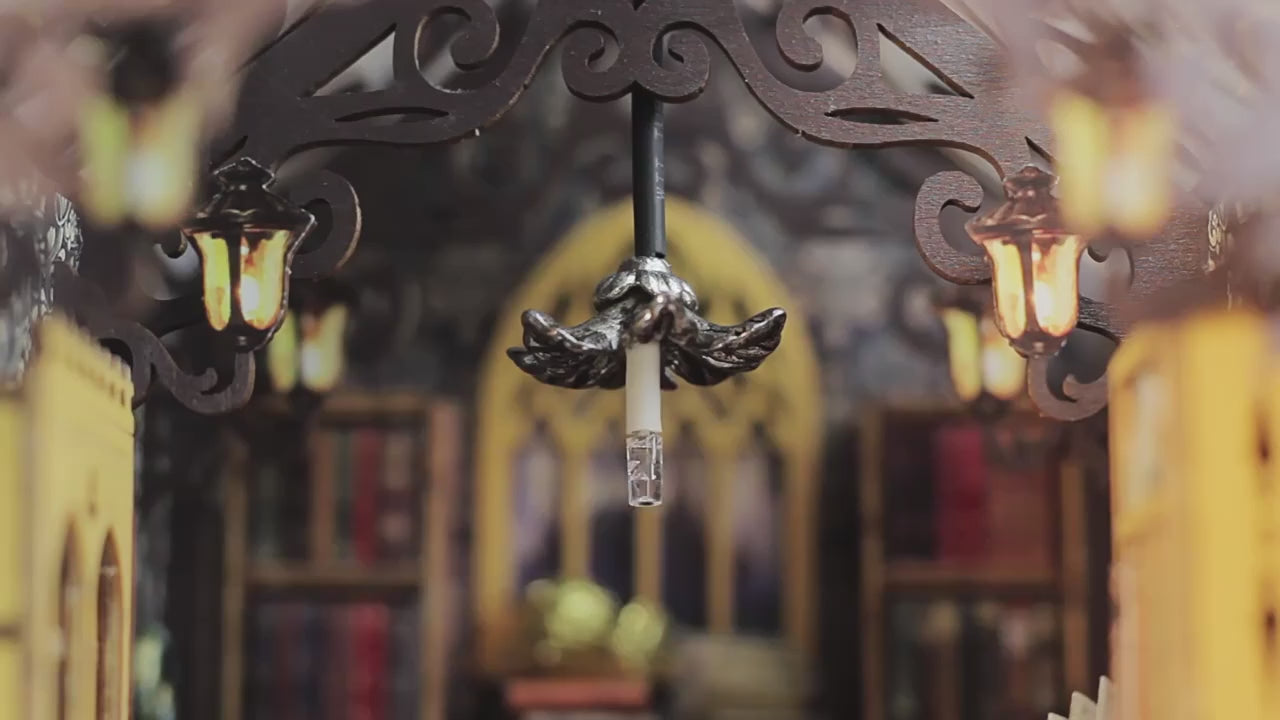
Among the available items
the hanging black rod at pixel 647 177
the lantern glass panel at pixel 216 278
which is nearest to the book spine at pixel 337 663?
the lantern glass panel at pixel 216 278

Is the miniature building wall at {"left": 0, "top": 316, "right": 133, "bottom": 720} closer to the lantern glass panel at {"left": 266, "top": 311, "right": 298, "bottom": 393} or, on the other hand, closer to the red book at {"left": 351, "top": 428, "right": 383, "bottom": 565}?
the lantern glass panel at {"left": 266, "top": 311, "right": 298, "bottom": 393}

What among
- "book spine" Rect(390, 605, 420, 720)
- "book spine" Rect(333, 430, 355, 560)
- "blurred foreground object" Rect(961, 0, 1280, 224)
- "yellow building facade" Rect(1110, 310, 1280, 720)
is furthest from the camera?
"book spine" Rect(333, 430, 355, 560)

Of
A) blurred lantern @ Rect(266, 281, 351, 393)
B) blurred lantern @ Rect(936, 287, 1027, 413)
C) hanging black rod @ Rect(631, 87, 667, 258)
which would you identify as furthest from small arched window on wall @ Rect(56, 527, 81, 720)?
blurred lantern @ Rect(936, 287, 1027, 413)

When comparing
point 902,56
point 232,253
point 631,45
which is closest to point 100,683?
point 232,253

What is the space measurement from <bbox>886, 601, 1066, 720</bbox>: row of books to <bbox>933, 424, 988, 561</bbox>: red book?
0.44 feet

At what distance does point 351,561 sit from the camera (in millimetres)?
4227

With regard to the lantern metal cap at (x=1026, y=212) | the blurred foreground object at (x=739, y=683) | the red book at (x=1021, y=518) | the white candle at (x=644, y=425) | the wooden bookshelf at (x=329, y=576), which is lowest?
the blurred foreground object at (x=739, y=683)

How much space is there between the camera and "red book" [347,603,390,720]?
4141 mm

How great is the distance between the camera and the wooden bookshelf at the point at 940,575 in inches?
163

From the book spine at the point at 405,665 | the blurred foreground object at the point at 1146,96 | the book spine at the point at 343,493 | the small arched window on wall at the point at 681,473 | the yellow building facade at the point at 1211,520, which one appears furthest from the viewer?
the small arched window on wall at the point at 681,473

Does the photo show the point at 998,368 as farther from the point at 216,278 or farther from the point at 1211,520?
the point at 216,278

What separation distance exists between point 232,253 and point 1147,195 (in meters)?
0.91

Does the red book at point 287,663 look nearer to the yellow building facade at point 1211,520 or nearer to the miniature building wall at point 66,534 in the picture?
the miniature building wall at point 66,534

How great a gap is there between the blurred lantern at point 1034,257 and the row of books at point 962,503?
244cm
